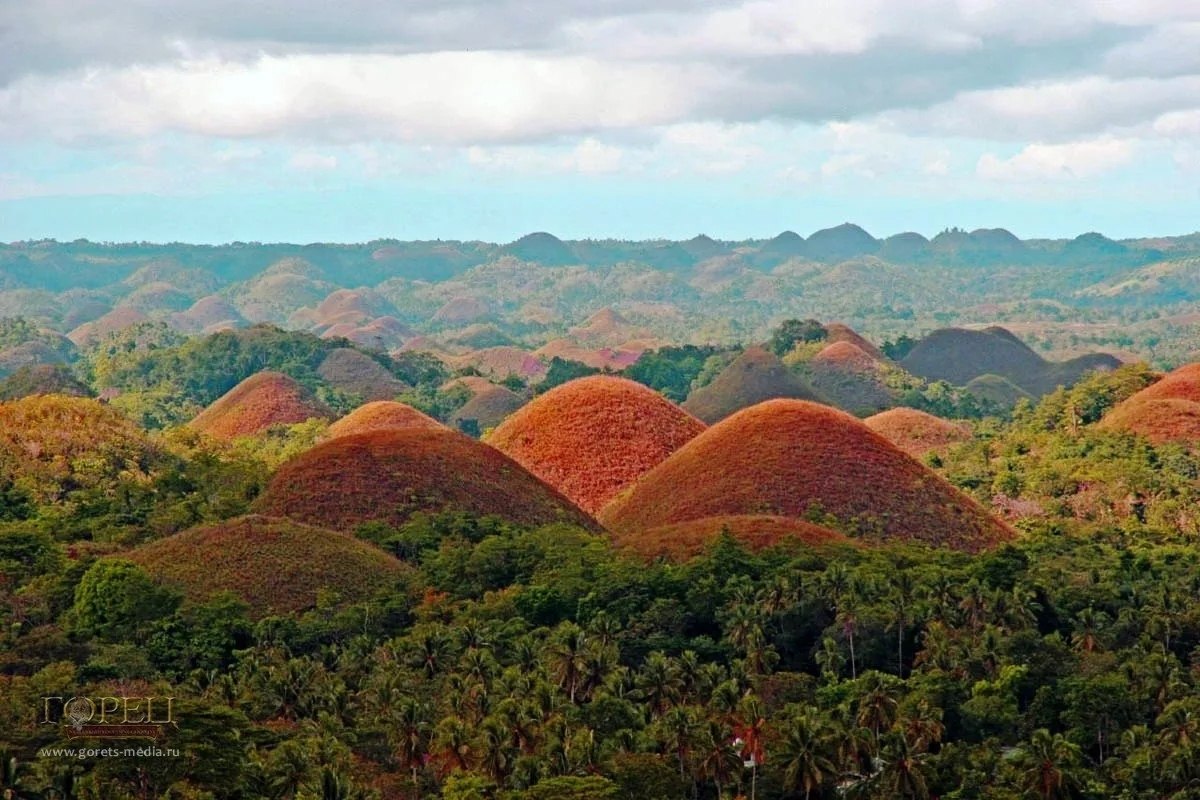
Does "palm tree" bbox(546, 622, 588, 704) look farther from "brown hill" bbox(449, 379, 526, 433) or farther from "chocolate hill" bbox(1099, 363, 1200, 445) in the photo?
"brown hill" bbox(449, 379, 526, 433)

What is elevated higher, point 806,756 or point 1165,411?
point 806,756

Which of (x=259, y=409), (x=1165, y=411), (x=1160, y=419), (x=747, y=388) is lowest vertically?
(x=259, y=409)

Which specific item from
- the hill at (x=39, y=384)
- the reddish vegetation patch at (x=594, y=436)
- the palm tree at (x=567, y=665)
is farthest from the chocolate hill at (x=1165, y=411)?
the hill at (x=39, y=384)

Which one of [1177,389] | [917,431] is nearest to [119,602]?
[1177,389]

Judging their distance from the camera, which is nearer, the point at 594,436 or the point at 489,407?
the point at 594,436

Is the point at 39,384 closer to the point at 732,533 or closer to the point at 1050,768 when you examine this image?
the point at 732,533

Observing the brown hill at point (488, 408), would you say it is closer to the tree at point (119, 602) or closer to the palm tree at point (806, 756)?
the tree at point (119, 602)
